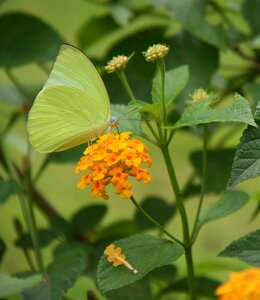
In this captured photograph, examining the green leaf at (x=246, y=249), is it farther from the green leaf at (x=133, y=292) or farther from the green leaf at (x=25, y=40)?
the green leaf at (x=25, y=40)

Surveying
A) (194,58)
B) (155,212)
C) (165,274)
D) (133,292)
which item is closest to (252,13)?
(194,58)

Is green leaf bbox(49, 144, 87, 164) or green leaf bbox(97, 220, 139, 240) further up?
green leaf bbox(49, 144, 87, 164)

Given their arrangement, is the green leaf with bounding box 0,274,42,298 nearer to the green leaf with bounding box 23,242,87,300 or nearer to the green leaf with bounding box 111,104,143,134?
the green leaf with bounding box 23,242,87,300

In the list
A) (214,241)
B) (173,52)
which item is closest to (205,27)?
(173,52)

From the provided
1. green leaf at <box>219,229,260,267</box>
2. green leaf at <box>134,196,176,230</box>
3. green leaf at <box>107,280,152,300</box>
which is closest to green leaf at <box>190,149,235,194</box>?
green leaf at <box>134,196,176,230</box>

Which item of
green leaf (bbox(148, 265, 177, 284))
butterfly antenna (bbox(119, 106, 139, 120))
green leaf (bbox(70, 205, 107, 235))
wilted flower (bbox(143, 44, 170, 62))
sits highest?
wilted flower (bbox(143, 44, 170, 62))

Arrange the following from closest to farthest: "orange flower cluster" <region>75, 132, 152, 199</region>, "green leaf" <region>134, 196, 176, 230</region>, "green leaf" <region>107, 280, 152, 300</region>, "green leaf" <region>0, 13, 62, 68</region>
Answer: "orange flower cluster" <region>75, 132, 152, 199</region>
"green leaf" <region>107, 280, 152, 300</region>
"green leaf" <region>0, 13, 62, 68</region>
"green leaf" <region>134, 196, 176, 230</region>
